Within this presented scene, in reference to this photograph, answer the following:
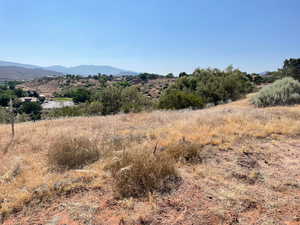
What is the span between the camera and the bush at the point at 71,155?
4.21 meters

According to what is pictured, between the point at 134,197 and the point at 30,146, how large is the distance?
14.3 ft

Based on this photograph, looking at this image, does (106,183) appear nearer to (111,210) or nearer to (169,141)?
(111,210)

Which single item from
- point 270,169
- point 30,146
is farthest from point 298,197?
point 30,146

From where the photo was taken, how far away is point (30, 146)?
219 inches

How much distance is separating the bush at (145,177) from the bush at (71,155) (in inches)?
50.2

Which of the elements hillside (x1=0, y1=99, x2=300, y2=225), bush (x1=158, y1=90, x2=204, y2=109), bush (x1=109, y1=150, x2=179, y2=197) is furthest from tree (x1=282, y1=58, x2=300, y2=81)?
bush (x1=109, y1=150, x2=179, y2=197)

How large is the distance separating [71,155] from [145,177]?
2.17 metres

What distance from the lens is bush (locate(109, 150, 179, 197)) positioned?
2.86 meters

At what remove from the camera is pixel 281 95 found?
13.3 m

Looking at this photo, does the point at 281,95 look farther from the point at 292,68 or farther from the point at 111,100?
the point at 111,100

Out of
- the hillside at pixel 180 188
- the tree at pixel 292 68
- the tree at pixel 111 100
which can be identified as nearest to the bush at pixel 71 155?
the hillside at pixel 180 188

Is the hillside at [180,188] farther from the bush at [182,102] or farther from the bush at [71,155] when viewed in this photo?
the bush at [182,102]

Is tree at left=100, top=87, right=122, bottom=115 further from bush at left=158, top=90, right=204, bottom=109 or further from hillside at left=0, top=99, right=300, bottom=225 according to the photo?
hillside at left=0, top=99, right=300, bottom=225

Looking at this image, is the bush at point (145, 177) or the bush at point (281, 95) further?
the bush at point (281, 95)
